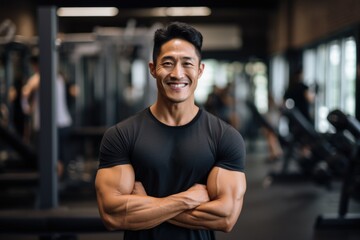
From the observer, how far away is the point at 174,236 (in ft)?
4.93

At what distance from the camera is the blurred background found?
13.1 feet

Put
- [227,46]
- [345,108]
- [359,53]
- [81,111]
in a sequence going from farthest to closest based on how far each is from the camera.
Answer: [227,46]
[81,111]
[345,108]
[359,53]

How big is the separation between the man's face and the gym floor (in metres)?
2.48

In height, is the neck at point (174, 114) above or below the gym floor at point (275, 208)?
above

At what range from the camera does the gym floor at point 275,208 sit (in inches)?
164

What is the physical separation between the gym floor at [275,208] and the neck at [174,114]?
2436mm

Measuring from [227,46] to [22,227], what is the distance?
11.5 m

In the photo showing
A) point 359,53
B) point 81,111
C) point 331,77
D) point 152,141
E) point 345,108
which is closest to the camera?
point 152,141

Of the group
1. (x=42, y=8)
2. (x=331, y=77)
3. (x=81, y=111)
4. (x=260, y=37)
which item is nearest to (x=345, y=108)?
(x=331, y=77)

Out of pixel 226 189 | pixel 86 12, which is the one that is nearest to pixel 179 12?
pixel 86 12

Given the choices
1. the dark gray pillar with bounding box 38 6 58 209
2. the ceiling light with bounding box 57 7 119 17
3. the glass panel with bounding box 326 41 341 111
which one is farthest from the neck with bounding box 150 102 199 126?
the ceiling light with bounding box 57 7 119 17

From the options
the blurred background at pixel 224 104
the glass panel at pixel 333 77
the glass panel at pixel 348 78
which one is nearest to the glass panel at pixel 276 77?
the blurred background at pixel 224 104

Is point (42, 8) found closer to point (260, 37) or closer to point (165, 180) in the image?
point (165, 180)

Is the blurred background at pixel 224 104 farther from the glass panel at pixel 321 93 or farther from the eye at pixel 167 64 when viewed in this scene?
the eye at pixel 167 64
